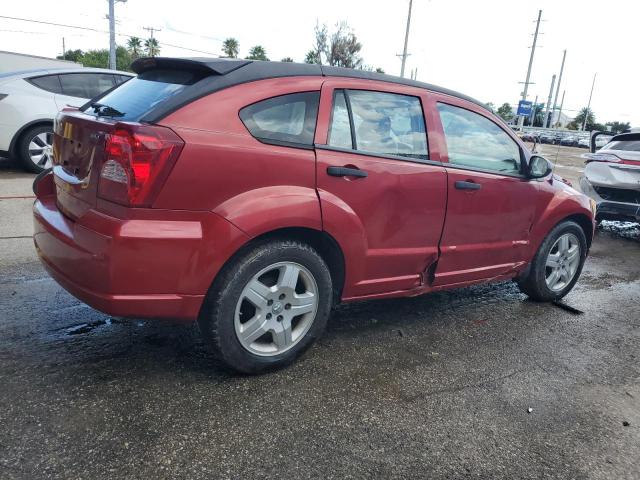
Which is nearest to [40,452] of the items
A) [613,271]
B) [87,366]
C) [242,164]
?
[87,366]

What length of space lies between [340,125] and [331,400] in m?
1.52

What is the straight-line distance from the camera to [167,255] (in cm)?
234

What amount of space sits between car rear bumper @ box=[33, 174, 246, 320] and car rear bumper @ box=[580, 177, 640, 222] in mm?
6286

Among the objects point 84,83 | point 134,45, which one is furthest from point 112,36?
point 134,45

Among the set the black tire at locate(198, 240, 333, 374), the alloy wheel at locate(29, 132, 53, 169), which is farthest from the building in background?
the black tire at locate(198, 240, 333, 374)

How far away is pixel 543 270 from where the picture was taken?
429cm

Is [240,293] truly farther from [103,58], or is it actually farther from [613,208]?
[103,58]

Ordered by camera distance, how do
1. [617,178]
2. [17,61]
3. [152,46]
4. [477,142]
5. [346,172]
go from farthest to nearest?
[152,46] → [17,61] → [617,178] → [477,142] → [346,172]

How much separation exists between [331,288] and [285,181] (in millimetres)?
690

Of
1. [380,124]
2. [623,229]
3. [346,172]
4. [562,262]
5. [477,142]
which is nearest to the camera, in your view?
[346,172]

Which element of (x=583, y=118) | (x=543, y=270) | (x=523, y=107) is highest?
(x=583, y=118)

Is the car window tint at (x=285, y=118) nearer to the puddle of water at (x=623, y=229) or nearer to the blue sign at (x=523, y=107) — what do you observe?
the puddle of water at (x=623, y=229)

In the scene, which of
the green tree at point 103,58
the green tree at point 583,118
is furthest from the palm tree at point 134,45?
the green tree at point 583,118

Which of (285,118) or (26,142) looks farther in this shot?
(26,142)
